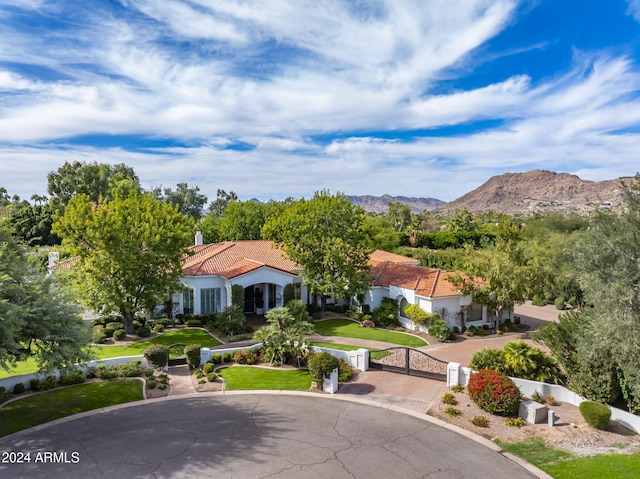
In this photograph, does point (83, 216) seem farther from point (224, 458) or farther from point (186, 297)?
point (224, 458)

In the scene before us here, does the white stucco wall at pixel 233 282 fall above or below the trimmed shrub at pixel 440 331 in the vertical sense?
above

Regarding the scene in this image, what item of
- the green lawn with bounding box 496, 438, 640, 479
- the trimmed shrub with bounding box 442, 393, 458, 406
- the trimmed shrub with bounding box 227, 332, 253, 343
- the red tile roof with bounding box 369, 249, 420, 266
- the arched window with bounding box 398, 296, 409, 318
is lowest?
the green lawn with bounding box 496, 438, 640, 479

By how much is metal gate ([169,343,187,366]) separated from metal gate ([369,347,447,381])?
35.2ft

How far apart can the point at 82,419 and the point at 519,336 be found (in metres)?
29.2

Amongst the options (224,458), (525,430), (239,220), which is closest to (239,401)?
(224,458)

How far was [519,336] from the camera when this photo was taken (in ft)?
105

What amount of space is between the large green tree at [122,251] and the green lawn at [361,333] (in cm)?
1234

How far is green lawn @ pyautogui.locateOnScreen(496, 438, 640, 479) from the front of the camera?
1298 centimetres

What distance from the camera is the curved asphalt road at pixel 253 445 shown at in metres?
13.1

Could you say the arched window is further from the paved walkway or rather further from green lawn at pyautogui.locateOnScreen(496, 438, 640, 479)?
green lawn at pyautogui.locateOnScreen(496, 438, 640, 479)

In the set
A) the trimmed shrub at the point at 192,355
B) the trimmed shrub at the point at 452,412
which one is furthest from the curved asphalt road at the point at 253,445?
the trimmed shrub at the point at 192,355

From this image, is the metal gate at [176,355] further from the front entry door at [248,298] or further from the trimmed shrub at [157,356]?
the front entry door at [248,298]

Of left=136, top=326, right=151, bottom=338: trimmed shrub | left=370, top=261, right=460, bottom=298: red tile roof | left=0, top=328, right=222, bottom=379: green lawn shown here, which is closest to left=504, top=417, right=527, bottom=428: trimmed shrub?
left=370, top=261, right=460, bottom=298: red tile roof

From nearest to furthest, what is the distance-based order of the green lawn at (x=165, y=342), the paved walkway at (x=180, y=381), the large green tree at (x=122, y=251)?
the paved walkway at (x=180, y=381), the green lawn at (x=165, y=342), the large green tree at (x=122, y=251)
